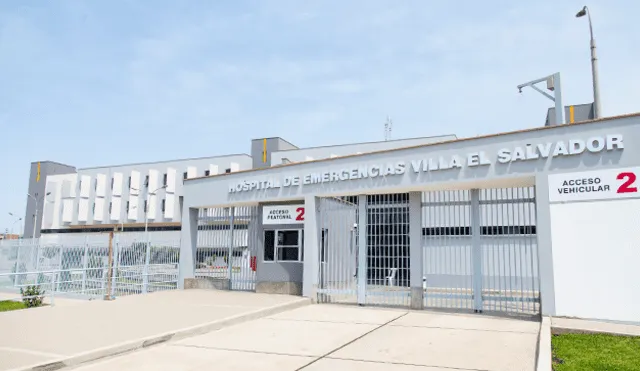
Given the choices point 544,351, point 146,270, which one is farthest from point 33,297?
point 544,351

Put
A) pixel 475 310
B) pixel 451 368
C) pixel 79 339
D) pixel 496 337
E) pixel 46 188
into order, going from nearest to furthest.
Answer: pixel 451 368, pixel 79 339, pixel 496 337, pixel 475 310, pixel 46 188

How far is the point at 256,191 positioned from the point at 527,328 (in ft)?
33.0

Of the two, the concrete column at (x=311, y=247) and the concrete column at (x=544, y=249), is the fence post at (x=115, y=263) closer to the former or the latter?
the concrete column at (x=311, y=247)

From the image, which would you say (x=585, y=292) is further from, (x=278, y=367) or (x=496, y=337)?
(x=278, y=367)

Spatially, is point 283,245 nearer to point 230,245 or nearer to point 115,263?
point 230,245

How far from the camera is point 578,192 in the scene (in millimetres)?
11297

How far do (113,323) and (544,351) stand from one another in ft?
28.5

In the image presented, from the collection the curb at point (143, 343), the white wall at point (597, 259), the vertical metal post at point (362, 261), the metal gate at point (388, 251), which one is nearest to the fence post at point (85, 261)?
the curb at point (143, 343)

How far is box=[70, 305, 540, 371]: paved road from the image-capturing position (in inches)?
287

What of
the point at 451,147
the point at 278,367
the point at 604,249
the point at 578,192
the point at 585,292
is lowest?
the point at 278,367

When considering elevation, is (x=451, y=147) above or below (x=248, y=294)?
above

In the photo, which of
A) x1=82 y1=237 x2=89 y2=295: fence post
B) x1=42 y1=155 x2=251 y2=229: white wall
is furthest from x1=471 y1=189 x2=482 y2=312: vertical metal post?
x1=42 y1=155 x2=251 y2=229: white wall

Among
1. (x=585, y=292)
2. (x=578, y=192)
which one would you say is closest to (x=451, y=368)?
(x=585, y=292)

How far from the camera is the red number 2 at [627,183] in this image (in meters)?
10.7
